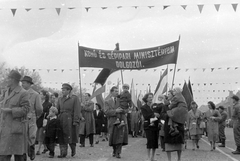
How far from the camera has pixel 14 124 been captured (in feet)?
20.5

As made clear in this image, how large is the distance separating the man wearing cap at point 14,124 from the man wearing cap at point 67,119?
3.91 metres

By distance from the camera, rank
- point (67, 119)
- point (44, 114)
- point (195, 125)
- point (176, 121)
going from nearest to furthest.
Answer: point (176, 121), point (67, 119), point (44, 114), point (195, 125)

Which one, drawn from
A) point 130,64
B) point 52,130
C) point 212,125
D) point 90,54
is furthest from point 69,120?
point 90,54

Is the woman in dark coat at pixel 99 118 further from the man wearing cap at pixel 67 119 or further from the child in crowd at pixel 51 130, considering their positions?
the man wearing cap at pixel 67 119

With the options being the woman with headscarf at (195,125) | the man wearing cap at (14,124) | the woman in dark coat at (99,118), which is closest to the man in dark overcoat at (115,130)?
the man wearing cap at (14,124)

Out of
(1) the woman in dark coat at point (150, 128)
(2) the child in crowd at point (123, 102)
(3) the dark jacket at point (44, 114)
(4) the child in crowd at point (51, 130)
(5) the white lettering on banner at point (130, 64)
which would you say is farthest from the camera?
(5) the white lettering on banner at point (130, 64)

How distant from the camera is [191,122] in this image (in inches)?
603

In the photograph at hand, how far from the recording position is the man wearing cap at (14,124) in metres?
6.18

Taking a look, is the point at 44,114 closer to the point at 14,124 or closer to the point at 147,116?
the point at 147,116

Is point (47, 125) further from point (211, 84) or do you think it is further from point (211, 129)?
point (211, 84)

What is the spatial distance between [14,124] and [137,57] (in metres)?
9.94

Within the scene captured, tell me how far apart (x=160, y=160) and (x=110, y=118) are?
184 cm

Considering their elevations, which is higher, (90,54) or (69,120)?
(90,54)

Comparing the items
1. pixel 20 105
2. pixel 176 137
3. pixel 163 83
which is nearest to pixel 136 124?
pixel 163 83
